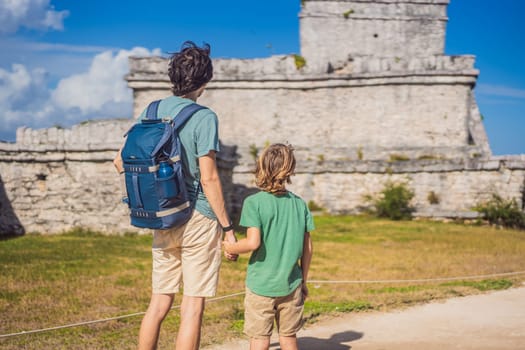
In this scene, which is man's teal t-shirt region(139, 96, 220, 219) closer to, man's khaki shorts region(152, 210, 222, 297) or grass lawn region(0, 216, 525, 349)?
man's khaki shorts region(152, 210, 222, 297)

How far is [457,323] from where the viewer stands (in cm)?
524

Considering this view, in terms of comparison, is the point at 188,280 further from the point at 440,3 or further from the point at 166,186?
the point at 440,3

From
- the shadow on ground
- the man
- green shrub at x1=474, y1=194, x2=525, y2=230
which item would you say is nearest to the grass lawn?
the shadow on ground

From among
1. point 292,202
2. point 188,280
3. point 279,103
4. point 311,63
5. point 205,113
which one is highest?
point 311,63

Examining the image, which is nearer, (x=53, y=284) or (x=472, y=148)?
(x=53, y=284)

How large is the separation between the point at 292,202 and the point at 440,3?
19932mm

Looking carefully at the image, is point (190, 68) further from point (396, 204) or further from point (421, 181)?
point (421, 181)

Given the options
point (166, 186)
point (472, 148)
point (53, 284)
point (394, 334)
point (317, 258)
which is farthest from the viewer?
point (472, 148)

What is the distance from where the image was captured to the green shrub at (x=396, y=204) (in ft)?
51.1

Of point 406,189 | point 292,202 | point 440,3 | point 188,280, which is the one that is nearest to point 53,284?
point 188,280

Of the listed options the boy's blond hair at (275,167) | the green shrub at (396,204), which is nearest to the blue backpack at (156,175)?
the boy's blond hair at (275,167)

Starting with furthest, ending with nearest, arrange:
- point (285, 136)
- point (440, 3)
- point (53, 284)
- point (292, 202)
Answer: point (440, 3) → point (285, 136) → point (53, 284) → point (292, 202)

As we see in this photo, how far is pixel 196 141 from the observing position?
3.63m

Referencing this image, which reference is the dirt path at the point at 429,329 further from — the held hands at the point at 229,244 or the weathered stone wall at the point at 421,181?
the weathered stone wall at the point at 421,181
